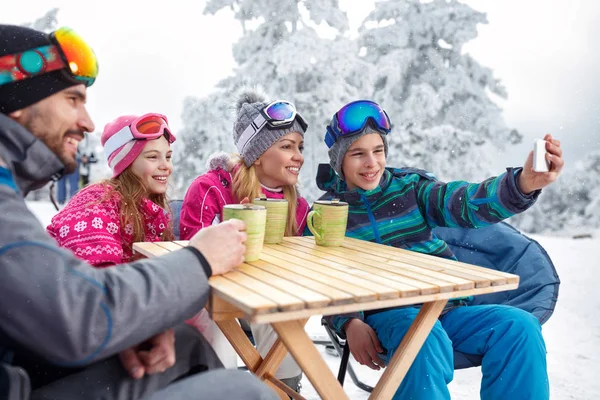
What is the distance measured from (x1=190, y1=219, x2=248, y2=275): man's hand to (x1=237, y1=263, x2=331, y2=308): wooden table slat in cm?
7

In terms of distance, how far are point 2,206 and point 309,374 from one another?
0.81 m

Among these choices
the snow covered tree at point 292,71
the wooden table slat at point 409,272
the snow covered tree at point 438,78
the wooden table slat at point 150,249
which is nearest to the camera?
the wooden table slat at point 409,272

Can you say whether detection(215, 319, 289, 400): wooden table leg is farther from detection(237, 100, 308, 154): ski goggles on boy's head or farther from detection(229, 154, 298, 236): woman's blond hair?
detection(237, 100, 308, 154): ski goggles on boy's head

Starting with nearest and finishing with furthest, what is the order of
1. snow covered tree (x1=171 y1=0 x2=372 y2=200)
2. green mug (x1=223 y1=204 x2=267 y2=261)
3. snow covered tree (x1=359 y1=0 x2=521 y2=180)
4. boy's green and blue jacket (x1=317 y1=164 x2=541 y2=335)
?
green mug (x1=223 y1=204 x2=267 y2=261) < boy's green and blue jacket (x1=317 y1=164 x2=541 y2=335) < snow covered tree (x1=171 y1=0 x2=372 y2=200) < snow covered tree (x1=359 y1=0 x2=521 y2=180)

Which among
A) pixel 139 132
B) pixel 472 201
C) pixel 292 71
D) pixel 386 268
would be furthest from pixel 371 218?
pixel 292 71

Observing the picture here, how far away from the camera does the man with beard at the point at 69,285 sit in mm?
914

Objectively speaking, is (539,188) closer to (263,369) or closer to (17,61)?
(263,369)

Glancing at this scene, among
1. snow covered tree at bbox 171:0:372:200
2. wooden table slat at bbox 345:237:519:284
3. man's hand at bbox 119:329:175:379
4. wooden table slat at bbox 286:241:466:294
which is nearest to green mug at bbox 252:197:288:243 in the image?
wooden table slat at bbox 286:241:466:294

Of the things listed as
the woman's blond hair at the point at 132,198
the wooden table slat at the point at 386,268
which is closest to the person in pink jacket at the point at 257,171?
the woman's blond hair at the point at 132,198

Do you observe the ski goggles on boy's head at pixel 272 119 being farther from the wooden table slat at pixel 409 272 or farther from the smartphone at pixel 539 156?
the smartphone at pixel 539 156

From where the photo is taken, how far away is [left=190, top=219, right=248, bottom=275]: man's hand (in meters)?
1.24

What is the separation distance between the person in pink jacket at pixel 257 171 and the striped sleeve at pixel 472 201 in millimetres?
628

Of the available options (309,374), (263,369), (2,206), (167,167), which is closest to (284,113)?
(167,167)

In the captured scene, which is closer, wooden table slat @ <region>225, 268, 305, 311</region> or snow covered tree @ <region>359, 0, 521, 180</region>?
wooden table slat @ <region>225, 268, 305, 311</region>
